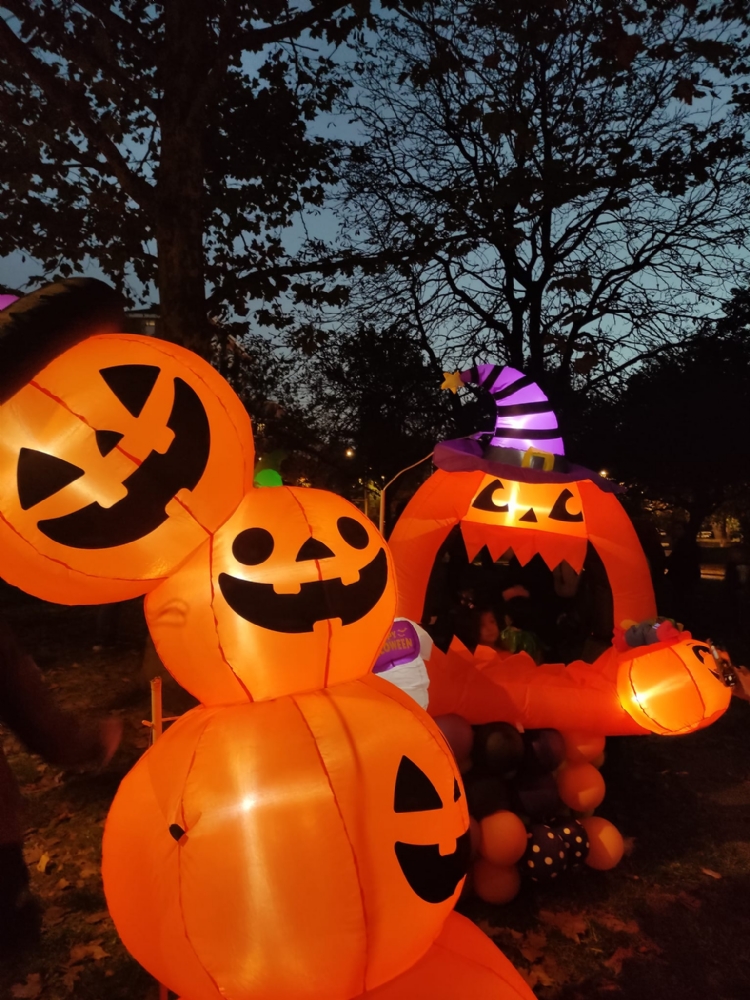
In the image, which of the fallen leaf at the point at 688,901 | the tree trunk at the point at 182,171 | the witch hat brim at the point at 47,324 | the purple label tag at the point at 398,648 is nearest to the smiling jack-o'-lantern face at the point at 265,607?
the witch hat brim at the point at 47,324

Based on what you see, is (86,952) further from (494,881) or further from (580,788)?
(580,788)

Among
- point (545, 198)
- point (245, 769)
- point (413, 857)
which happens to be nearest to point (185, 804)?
point (245, 769)

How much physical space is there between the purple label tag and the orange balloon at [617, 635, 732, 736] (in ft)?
5.18

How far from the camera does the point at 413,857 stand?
2.20 m

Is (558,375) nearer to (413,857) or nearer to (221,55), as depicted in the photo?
(221,55)

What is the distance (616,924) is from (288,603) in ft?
10.8

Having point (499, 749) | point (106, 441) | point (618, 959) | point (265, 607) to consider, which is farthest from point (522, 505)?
point (106, 441)

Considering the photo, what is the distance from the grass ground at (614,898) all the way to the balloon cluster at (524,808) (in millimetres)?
207

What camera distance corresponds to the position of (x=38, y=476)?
6.29 feet

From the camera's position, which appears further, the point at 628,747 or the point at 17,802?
the point at 628,747

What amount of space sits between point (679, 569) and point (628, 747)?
4552 mm

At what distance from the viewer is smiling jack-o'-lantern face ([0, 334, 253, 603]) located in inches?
75.6

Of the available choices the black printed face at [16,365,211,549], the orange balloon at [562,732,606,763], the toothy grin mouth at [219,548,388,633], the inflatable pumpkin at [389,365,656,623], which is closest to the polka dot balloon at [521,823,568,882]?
the orange balloon at [562,732,606,763]

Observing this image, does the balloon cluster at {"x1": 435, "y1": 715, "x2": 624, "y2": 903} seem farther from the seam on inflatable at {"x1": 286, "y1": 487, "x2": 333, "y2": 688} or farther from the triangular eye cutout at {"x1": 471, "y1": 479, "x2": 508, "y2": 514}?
the seam on inflatable at {"x1": 286, "y1": 487, "x2": 333, "y2": 688}
